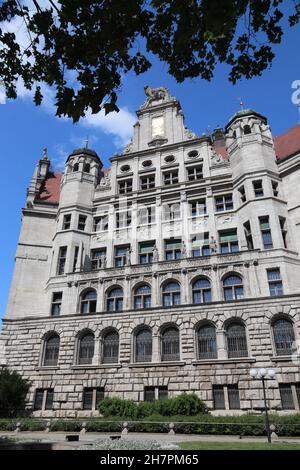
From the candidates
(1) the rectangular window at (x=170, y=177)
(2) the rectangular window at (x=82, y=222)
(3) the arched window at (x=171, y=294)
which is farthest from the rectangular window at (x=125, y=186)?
(3) the arched window at (x=171, y=294)

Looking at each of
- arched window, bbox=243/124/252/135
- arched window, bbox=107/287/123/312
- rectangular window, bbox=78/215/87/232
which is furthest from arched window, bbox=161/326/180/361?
arched window, bbox=243/124/252/135

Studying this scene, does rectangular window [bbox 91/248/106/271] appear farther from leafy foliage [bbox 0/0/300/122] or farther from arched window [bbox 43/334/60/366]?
leafy foliage [bbox 0/0/300/122]

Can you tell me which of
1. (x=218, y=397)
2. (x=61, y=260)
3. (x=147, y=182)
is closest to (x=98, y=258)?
(x=61, y=260)

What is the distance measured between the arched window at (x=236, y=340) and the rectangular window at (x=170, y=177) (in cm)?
1786

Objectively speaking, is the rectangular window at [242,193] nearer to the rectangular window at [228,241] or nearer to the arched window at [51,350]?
the rectangular window at [228,241]

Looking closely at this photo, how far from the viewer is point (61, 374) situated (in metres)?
31.1

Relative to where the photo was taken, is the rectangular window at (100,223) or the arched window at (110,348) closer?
the arched window at (110,348)

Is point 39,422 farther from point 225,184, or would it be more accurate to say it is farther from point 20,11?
point 225,184

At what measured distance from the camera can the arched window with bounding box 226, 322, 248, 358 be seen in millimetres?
28266

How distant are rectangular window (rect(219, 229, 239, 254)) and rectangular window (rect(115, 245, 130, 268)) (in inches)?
380

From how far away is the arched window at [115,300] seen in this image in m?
33.9
